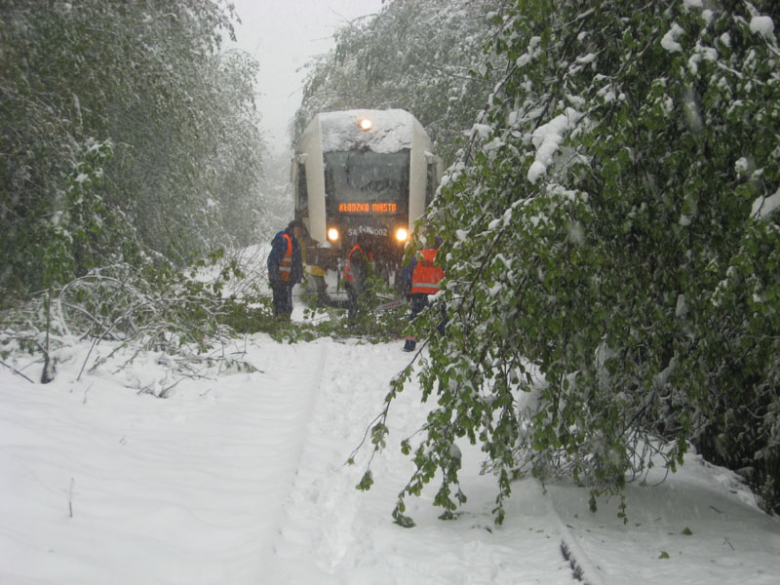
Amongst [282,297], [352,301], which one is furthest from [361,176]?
[282,297]

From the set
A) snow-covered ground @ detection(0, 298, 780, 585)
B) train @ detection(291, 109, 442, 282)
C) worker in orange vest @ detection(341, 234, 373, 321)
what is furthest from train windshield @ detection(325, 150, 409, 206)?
snow-covered ground @ detection(0, 298, 780, 585)

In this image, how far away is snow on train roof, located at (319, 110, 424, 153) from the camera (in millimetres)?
13852

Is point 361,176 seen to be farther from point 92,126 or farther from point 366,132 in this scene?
point 92,126

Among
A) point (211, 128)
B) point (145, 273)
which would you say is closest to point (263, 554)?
point (145, 273)

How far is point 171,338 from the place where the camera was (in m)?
→ 8.00

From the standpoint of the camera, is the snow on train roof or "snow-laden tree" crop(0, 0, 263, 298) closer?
"snow-laden tree" crop(0, 0, 263, 298)

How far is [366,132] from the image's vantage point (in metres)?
13.9

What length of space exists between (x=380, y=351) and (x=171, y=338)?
10.9 ft

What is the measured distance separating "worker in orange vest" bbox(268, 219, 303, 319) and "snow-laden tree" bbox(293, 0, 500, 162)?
131 inches

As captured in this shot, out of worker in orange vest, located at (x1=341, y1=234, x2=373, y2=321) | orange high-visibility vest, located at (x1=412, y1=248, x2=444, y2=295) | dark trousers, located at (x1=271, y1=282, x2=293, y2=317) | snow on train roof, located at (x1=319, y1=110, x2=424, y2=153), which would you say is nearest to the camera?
orange high-visibility vest, located at (x1=412, y1=248, x2=444, y2=295)

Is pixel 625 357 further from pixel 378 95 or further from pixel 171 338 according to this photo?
pixel 378 95

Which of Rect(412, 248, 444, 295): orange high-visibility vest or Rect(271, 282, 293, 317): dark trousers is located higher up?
Rect(412, 248, 444, 295): orange high-visibility vest

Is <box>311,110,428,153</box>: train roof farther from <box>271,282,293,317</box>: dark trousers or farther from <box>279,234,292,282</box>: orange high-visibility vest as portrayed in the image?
<box>271,282,293,317</box>: dark trousers

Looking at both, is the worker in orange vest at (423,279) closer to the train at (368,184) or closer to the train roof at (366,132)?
the train at (368,184)
